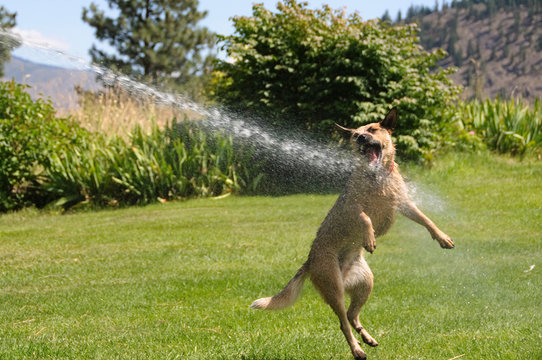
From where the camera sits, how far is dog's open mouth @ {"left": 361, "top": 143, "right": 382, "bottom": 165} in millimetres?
2879

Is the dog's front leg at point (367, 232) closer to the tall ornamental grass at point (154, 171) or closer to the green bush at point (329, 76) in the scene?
the green bush at point (329, 76)

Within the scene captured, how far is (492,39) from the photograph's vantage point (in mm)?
81938

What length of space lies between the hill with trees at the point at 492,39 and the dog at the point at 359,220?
64239 millimetres

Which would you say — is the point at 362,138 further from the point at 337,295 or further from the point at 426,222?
the point at 337,295

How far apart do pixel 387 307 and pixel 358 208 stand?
2.23m

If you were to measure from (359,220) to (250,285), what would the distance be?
3000mm

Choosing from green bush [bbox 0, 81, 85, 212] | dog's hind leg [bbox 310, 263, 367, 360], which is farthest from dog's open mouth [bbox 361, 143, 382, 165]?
green bush [bbox 0, 81, 85, 212]

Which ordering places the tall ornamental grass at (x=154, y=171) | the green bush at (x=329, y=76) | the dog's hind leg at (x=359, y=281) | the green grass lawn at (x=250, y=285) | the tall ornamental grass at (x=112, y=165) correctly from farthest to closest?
1. the tall ornamental grass at (x=154, y=171)
2. the tall ornamental grass at (x=112, y=165)
3. the green bush at (x=329, y=76)
4. the green grass lawn at (x=250, y=285)
5. the dog's hind leg at (x=359, y=281)

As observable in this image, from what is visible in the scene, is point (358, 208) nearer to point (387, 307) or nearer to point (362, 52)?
point (387, 307)

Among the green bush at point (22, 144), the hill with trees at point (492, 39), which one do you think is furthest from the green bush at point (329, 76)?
the hill with trees at point (492, 39)

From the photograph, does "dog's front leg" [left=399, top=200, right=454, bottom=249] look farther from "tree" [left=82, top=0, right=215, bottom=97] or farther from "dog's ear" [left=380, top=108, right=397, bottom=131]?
"tree" [left=82, top=0, right=215, bottom=97]

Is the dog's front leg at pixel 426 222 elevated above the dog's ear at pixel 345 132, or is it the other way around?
the dog's ear at pixel 345 132

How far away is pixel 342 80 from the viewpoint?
34.3 feet

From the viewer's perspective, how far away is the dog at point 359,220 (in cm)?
295
